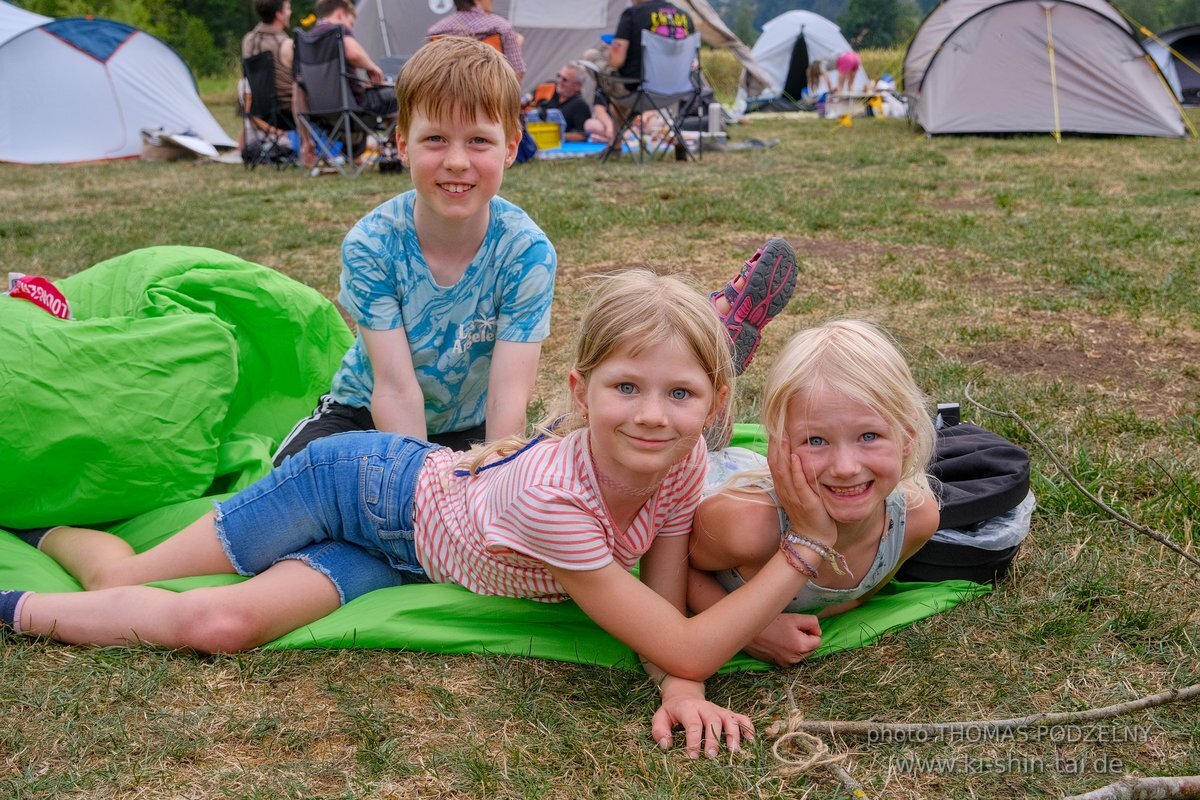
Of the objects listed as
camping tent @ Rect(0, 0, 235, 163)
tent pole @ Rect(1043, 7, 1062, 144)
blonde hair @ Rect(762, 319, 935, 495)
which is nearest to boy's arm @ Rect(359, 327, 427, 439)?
blonde hair @ Rect(762, 319, 935, 495)

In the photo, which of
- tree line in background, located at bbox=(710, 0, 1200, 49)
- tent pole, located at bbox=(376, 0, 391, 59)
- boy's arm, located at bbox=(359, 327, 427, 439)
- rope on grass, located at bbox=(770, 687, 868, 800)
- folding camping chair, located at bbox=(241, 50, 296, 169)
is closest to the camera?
rope on grass, located at bbox=(770, 687, 868, 800)

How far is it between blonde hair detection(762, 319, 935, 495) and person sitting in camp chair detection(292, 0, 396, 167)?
301 inches

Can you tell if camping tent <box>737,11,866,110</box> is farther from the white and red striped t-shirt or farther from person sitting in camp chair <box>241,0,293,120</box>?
the white and red striped t-shirt

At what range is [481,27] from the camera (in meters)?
9.15

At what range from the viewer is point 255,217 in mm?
7059

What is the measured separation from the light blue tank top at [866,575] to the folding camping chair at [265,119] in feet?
28.6

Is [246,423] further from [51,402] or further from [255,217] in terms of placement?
[255,217]

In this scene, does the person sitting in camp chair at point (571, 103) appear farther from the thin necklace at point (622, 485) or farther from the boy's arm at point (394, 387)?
the thin necklace at point (622, 485)

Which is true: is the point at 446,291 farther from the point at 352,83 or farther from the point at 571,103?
the point at 571,103

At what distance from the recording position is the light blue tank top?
211 centimetres

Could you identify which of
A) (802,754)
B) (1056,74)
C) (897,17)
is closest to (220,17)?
(1056,74)

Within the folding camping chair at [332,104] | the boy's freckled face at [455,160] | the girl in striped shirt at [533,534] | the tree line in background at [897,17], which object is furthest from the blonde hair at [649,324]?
the tree line in background at [897,17]

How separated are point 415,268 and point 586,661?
44.3 inches

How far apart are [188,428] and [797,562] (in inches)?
66.1
